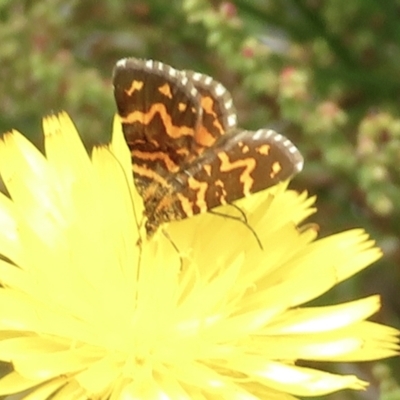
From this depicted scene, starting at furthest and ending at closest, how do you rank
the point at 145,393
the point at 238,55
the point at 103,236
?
the point at 238,55
the point at 103,236
the point at 145,393

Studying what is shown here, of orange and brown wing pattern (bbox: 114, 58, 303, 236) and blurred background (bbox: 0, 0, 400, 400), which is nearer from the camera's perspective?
orange and brown wing pattern (bbox: 114, 58, 303, 236)

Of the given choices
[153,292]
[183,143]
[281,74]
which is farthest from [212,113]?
[281,74]

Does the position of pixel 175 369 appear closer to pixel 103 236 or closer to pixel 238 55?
pixel 103 236

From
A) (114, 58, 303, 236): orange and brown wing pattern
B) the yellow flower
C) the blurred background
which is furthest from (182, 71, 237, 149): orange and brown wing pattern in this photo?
the blurred background

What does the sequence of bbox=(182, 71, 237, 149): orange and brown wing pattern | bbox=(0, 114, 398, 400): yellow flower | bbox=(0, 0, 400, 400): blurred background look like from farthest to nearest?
bbox=(0, 0, 400, 400): blurred background
bbox=(182, 71, 237, 149): orange and brown wing pattern
bbox=(0, 114, 398, 400): yellow flower

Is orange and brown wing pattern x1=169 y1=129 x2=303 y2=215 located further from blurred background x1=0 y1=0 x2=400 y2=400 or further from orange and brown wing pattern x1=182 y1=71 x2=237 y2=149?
blurred background x1=0 y1=0 x2=400 y2=400

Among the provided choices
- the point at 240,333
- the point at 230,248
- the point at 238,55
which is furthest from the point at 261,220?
the point at 238,55

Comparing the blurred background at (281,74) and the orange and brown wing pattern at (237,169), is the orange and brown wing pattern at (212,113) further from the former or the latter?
the blurred background at (281,74)
